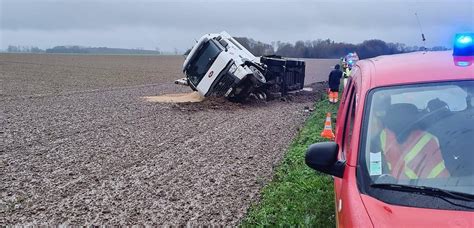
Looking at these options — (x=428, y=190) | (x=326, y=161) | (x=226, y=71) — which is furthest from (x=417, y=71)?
(x=226, y=71)

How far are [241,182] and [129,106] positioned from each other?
10.3m

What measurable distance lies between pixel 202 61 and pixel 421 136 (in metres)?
15.5

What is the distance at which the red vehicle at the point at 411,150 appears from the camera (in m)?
2.40

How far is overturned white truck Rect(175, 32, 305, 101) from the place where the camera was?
57.0ft

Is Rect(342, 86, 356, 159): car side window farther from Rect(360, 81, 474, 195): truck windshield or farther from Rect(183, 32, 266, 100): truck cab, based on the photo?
Rect(183, 32, 266, 100): truck cab

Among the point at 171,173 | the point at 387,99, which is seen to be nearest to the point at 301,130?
the point at 171,173

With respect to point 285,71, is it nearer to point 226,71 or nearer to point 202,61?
point 226,71

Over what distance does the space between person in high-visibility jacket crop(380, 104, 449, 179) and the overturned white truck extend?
46.1ft

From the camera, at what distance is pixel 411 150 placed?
2828 mm

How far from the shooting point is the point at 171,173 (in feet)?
25.0

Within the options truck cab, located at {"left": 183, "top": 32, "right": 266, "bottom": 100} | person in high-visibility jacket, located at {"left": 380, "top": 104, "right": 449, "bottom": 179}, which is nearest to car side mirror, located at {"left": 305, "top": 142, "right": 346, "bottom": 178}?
person in high-visibility jacket, located at {"left": 380, "top": 104, "right": 449, "bottom": 179}

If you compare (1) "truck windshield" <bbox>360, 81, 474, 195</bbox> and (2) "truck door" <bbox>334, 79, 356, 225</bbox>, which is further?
(2) "truck door" <bbox>334, 79, 356, 225</bbox>

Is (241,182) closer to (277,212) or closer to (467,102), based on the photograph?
(277,212)

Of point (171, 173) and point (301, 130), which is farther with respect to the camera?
point (301, 130)
